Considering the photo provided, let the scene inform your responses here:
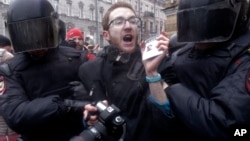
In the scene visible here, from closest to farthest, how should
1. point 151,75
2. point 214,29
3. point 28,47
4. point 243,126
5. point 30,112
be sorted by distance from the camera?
1. point 243,126
2. point 214,29
3. point 151,75
4. point 30,112
5. point 28,47

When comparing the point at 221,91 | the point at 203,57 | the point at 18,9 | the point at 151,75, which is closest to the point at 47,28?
the point at 18,9

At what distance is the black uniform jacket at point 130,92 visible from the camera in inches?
66.1

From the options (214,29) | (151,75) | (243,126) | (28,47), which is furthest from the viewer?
(28,47)

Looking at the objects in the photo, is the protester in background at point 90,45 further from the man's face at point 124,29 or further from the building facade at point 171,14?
the man's face at point 124,29

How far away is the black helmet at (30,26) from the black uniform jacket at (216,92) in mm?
834

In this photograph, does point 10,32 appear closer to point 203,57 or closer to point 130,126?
Answer: point 130,126

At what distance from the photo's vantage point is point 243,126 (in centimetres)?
120

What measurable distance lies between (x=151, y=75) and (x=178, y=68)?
0.15 metres

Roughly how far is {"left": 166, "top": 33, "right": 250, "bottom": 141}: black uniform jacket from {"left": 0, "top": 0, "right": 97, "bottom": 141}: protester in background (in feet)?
2.10

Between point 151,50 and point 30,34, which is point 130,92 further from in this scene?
point 30,34

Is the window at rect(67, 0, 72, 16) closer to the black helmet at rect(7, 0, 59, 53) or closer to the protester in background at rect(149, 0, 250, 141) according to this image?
the black helmet at rect(7, 0, 59, 53)

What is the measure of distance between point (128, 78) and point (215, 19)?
1.92 ft

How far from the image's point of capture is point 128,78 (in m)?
1.75

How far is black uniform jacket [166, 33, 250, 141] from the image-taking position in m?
1.21
